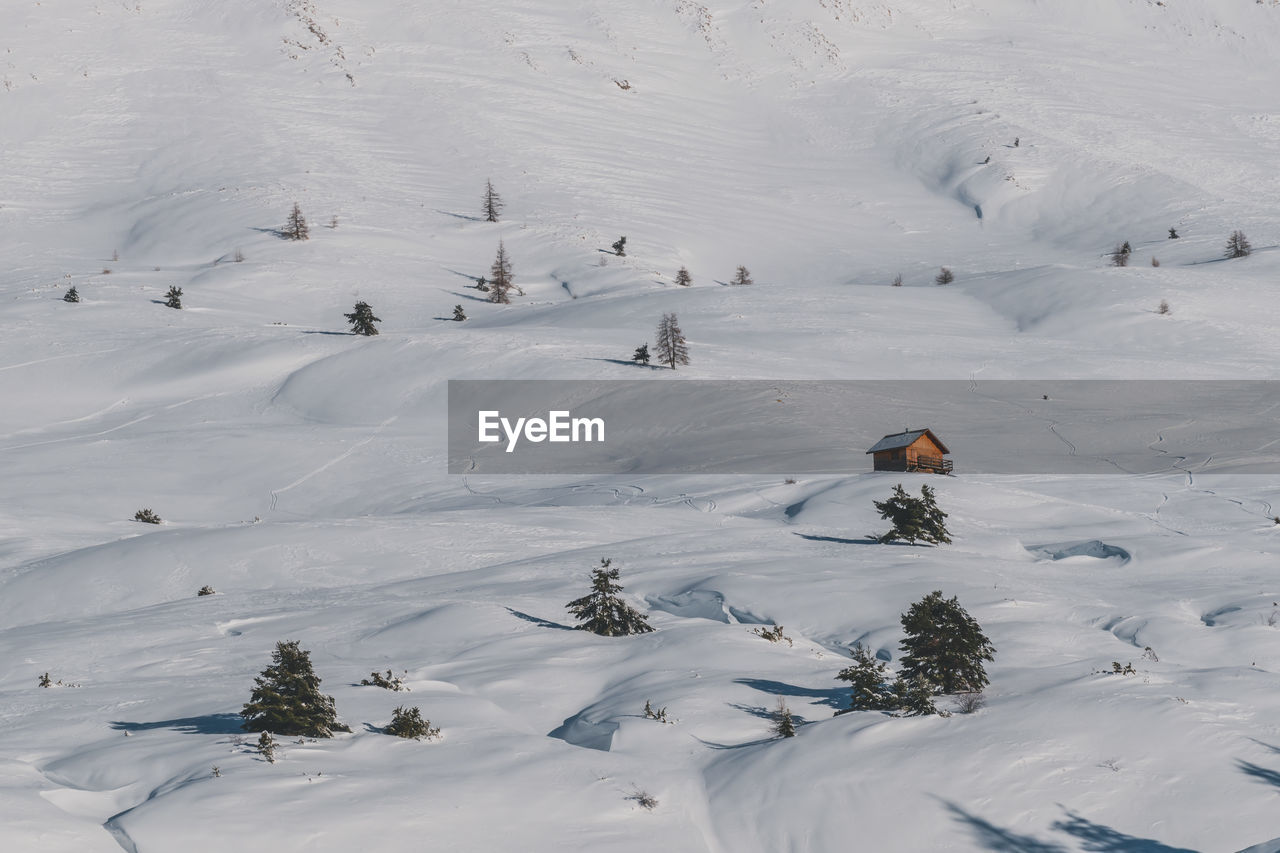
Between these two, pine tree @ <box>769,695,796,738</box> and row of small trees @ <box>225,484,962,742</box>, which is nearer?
row of small trees @ <box>225,484,962,742</box>

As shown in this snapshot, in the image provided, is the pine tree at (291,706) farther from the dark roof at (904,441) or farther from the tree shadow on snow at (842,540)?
the dark roof at (904,441)

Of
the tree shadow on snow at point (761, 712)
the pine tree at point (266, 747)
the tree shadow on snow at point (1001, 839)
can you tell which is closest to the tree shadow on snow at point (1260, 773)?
the tree shadow on snow at point (1001, 839)

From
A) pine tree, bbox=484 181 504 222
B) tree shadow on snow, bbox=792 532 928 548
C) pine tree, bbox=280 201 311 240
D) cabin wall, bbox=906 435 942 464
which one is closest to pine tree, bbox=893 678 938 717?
tree shadow on snow, bbox=792 532 928 548

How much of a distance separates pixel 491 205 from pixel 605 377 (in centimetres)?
4239

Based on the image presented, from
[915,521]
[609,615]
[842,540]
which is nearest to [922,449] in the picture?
[842,540]

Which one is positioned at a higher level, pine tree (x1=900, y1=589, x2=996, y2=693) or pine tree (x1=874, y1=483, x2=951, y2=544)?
pine tree (x1=874, y1=483, x2=951, y2=544)

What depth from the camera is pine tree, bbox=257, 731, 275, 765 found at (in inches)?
627

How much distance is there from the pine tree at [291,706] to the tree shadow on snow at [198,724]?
52 cm

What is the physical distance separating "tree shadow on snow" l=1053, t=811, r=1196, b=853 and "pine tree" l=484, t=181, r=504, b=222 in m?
87.6

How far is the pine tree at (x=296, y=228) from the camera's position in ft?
300

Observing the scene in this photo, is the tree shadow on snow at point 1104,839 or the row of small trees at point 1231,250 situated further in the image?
the row of small trees at point 1231,250

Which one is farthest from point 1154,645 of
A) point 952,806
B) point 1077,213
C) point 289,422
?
point 1077,213

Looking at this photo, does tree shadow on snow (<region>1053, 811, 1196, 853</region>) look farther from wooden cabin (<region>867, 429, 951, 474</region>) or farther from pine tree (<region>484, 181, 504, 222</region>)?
pine tree (<region>484, 181, 504, 222</region>)

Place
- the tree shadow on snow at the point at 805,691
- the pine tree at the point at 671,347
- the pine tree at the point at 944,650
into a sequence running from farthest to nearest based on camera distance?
the pine tree at the point at 671,347
the tree shadow on snow at the point at 805,691
the pine tree at the point at 944,650
